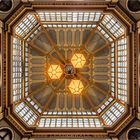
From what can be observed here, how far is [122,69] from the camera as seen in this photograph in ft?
112

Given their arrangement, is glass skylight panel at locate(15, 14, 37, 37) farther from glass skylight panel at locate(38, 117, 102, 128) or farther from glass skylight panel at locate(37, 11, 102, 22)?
glass skylight panel at locate(38, 117, 102, 128)

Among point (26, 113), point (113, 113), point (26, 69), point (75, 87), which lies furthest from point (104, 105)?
point (75, 87)

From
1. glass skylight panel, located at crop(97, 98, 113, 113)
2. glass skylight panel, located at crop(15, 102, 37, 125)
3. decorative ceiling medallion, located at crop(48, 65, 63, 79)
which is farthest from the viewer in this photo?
glass skylight panel, located at crop(97, 98, 113, 113)

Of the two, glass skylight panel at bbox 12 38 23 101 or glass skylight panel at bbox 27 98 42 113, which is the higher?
glass skylight panel at bbox 12 38 23 101

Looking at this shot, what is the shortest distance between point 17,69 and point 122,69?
11.6 meters

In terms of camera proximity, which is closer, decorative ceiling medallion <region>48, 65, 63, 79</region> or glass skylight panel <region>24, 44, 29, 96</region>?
decorative ceiling medallion <region>48, 65, 63, 79</region>

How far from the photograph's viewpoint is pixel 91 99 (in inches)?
1639

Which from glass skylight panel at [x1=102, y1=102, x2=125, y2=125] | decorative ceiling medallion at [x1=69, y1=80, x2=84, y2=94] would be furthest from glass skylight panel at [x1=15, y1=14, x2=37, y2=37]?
glass skylight panel at [x1=102, y1=102, x2=125, y2=125]

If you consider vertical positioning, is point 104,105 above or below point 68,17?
below

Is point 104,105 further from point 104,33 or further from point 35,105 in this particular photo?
point 104,33

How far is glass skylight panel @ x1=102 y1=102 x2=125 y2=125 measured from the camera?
32938 mm

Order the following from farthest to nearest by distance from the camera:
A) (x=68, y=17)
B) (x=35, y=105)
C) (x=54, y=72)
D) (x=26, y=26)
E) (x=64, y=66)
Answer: (x=35, y=105) → (x=68, y=17) → (x=26, y=26) → (x=64, y=66) → (x=54, y=72)

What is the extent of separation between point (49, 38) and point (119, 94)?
37.1 ft

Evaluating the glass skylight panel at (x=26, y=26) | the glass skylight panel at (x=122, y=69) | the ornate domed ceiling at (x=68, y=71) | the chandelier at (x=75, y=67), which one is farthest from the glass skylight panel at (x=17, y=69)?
the glass skylight panel at (x=122, y=69)
